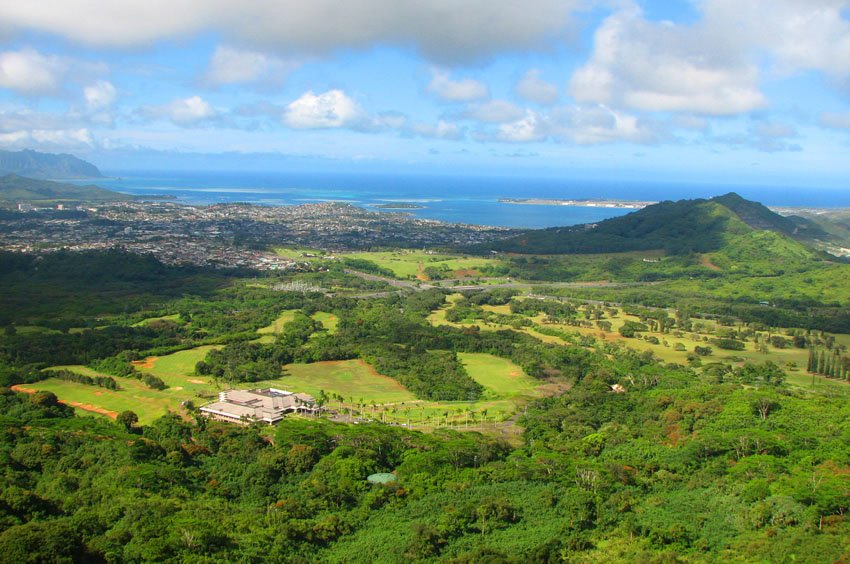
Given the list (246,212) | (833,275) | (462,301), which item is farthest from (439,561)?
(246,212)

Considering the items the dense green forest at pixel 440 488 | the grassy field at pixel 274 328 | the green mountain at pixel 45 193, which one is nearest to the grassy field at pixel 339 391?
the dense green forest at pixel 440 488

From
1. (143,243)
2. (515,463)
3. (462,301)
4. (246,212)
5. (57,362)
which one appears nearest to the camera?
(515,463)

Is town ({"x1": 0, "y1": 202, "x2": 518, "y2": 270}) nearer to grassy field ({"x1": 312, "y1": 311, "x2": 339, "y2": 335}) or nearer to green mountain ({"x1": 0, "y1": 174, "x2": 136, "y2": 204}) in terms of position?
green mountain ({"x1": 0, "y1": 174, "x2": 136, "y2": 204})

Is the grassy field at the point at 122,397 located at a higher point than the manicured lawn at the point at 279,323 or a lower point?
lower

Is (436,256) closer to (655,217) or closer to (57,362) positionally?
(655,217)

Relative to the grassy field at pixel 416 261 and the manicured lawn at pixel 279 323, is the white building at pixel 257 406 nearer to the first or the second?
the manicured lawn at pixel 279 323

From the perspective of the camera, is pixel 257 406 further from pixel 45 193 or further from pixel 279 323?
pixel 45 193
